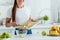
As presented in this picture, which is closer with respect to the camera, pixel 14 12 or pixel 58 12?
pixel 14 12

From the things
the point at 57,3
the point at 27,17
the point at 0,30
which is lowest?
the point at 0,30

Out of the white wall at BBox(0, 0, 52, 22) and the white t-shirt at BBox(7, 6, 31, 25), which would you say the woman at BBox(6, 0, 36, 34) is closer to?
the white t-shirt at BBox(7, 6, 31, 25)

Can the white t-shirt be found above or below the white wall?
below

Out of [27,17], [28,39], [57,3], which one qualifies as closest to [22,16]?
[27,17]

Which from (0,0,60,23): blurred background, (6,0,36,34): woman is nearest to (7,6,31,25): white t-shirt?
(6,0,36,34): woman

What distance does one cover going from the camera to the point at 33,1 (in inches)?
184

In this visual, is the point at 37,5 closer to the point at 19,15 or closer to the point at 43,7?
the point at 43,7

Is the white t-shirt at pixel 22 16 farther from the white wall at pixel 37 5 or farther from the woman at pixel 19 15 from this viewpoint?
the white wall at pixel 37 5

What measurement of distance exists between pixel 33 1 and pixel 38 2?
0.12 meters

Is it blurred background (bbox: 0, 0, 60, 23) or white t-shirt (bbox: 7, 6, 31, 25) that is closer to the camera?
white t-shirt (bbox: 7, 6, 31, 25)

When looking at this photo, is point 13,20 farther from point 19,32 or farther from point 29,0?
point 19,32

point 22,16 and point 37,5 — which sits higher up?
point 37,5

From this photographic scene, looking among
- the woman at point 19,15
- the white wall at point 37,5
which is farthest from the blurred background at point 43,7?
the woman at point 19,15

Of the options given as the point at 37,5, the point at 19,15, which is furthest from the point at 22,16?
the point at 37,5
